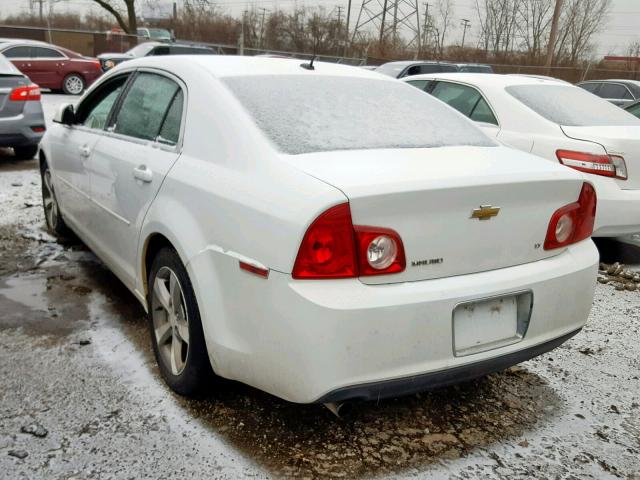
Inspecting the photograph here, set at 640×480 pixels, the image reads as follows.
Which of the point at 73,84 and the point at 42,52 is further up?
the point at 42,52

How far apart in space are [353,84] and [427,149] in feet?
2.36

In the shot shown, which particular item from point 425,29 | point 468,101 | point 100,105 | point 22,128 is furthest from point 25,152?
point 425,29

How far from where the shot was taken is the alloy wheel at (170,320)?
2.70 metres

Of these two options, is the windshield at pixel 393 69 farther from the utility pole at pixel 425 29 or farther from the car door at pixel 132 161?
the utility pole at pixel 425 29

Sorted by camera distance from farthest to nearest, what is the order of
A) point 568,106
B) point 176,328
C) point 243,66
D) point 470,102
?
point 470,102 → point 568,106 → point 243,66 → point 176,328

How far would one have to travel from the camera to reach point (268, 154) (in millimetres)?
2350

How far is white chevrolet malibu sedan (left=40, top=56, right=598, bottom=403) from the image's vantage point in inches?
81.6

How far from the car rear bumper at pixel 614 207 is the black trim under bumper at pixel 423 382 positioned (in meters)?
2.65

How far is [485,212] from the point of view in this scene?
228cm

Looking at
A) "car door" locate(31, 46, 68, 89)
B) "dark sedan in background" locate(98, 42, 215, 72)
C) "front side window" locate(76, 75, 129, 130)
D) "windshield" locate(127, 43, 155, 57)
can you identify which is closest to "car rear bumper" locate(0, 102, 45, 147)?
"front side window" locate(76, 75, 129, 130)

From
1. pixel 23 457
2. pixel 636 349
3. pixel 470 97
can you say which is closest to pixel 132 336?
pixel 23 457

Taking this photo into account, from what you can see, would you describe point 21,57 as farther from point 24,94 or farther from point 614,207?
point 614,207

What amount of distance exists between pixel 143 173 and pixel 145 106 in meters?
0.57

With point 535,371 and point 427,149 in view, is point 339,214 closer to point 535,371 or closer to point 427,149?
point 427,149
